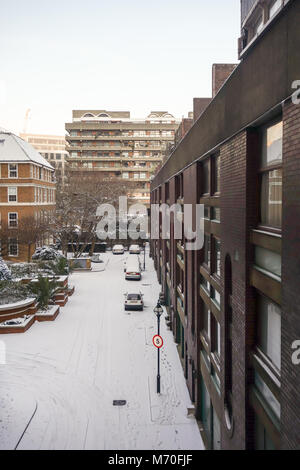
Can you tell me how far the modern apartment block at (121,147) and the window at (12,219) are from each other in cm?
3920

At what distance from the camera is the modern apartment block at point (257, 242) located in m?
5.03

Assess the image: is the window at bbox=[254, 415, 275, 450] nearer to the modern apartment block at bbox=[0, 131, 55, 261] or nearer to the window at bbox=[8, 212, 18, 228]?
the modern apartment block at bbox=[0, 131, 55, 261]

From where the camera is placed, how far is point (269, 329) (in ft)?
21.5

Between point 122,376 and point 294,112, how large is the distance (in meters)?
12.8

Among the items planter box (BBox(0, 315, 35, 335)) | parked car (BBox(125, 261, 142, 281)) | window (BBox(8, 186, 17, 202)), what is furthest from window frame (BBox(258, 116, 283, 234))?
window (BBox(8, 186, 17, 202))

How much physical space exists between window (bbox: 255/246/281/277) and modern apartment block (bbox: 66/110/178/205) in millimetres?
73866

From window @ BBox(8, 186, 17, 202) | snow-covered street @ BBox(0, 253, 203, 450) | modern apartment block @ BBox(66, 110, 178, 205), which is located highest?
modern apartment block @ BBox(66, 110, 178, 205)

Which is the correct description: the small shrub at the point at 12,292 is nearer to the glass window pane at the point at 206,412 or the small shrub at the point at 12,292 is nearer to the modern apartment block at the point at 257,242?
the glass window pane at the point at 206,412

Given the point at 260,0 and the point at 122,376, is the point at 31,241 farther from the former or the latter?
the point at 260,0

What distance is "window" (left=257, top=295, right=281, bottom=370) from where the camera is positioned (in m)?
6.14

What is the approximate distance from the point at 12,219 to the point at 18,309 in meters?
23.6

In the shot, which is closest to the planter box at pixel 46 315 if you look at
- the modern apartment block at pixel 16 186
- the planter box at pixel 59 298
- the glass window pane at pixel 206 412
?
the planter box at pixel 59 298

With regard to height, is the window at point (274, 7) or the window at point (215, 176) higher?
the window at point (274, 7)

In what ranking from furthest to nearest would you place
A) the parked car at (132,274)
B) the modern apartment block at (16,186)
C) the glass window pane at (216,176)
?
the modern apartment block at (16,186)
the parked car at (132,274)
the glass window pane at (216,176)
